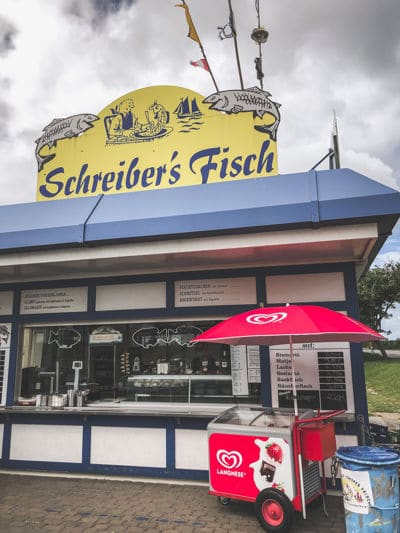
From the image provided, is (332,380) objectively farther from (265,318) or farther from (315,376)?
(265,318)

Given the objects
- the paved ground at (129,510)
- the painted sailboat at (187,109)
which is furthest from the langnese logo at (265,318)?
the painted sailboat at (187,109)

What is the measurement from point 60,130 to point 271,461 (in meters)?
6.75

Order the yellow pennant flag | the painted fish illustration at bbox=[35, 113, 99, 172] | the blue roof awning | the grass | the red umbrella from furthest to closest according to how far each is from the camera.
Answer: the grass, the yellow pennant flag, the painted fish illustration at bbox=[35, 113, 99, 172], the blue roof awning, the red umbrella

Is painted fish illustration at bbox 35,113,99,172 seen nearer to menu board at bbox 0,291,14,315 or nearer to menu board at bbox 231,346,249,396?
menu board at bbox 0,291,14,315

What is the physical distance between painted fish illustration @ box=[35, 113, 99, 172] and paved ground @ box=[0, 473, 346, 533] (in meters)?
5.53

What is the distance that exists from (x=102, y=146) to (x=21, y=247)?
8.43ft

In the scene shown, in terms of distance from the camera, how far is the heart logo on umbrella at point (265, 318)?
433 centimetres

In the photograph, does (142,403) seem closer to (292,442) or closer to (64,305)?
(64,305)

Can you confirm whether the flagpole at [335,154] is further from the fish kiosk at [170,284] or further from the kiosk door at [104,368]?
the kiosk door at [104,368]

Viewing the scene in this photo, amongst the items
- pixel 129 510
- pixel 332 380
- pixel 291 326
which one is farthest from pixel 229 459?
pixel 332 380

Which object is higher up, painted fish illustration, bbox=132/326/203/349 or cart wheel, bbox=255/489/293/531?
painted fish illustration, bbox=132/326/203/349

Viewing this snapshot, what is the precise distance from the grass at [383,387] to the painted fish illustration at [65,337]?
10014 millimetres

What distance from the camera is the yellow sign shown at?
686cm

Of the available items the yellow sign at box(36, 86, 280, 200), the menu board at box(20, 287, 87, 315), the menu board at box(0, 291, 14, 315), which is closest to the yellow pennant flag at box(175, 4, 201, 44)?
the yellow sign at box(36, 86, 280, 200)
